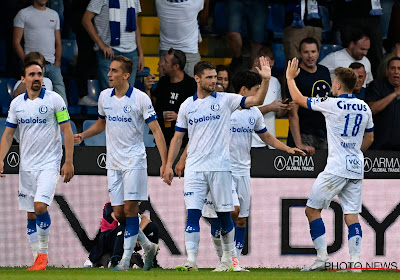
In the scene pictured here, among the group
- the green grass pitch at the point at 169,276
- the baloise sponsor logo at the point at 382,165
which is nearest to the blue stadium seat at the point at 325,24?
the baloise sponsor logo at the point at 382,165

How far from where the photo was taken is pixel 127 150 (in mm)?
10812

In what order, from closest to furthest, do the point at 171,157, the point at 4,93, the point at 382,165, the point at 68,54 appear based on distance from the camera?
the point at 171,157
the point at 382,165
the point at 4,93
the point at 68,54

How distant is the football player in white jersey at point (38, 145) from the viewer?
10676 mm

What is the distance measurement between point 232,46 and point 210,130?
5.57m

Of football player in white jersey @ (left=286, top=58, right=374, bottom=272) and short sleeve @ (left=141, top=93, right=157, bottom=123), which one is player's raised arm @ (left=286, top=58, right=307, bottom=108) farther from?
short sleeve @ (left=141, top=93, right=157, bottom=123)

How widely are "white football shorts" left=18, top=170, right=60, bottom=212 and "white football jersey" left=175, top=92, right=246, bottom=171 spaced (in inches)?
58.7

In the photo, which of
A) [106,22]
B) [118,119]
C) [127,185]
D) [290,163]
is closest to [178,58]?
[106,22]

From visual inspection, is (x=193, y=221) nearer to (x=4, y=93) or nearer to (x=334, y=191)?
(x=334, y=191)

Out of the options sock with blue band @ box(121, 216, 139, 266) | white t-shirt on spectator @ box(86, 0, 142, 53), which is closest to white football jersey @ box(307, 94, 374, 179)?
sock with blue band @ box(121, 216, 139, 266)

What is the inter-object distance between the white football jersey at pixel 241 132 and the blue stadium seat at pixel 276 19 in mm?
5674

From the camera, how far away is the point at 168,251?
1235 cm

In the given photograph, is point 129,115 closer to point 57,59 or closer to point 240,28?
point 57,59

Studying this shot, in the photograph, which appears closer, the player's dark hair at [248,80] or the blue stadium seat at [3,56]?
the player's dark hair at [248,80]

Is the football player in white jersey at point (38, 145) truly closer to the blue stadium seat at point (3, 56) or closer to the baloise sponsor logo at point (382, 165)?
the baloise sponsor logo at point (382, 165)
